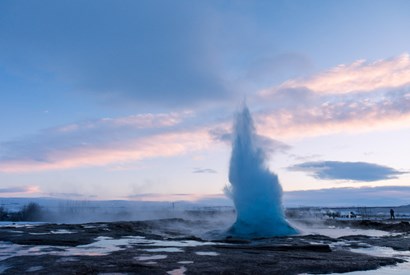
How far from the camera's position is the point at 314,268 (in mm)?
17562

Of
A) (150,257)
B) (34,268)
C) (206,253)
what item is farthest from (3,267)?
(206,253)

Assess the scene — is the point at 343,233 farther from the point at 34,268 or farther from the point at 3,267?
the point at 3,267

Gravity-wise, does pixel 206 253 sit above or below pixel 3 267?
below

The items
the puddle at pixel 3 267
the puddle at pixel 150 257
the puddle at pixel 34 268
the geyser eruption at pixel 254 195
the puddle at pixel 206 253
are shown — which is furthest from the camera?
the geyser eruption at pixel 254 195

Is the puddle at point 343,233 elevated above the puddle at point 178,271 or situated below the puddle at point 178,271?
below

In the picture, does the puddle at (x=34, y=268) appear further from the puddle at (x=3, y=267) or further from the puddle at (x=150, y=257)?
the puddle at (x=150, y=257)

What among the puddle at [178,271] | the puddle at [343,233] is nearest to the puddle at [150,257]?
the puddle at [178,271]

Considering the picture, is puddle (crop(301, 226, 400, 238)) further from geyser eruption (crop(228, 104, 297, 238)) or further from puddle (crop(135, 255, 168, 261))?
puddle (crop(135, 255, 168, 261))

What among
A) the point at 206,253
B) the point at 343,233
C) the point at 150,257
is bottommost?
the point at 343,233

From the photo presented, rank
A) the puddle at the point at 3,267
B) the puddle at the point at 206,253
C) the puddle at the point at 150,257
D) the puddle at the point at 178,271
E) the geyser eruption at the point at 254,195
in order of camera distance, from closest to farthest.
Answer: the puddle at the point at 178,271 → the puddle at the point at 3,267 → the puddle at the point at 150,257 → the puddle at the point at 206,253 → the geyser eruption at the point at 254,195

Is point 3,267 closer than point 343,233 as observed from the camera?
Yes

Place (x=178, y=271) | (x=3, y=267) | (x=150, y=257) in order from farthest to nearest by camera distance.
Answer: (x=150, y=257) < (x=3, y=267) < (x=178, y=271)

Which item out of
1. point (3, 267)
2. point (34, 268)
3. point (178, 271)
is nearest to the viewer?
point (178, 271)

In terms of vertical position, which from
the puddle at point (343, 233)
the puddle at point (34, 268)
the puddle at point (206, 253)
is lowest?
A: the puddle at point (343, 233)
